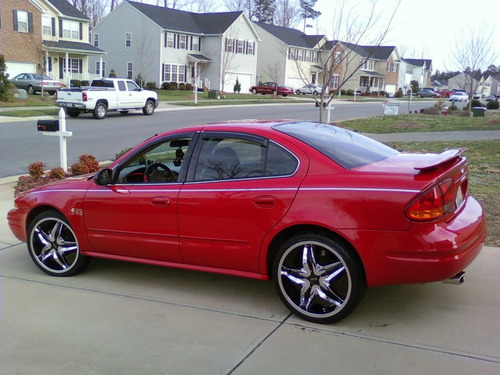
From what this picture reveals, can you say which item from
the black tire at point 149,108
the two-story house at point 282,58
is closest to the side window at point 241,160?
the black tire at point 149,108

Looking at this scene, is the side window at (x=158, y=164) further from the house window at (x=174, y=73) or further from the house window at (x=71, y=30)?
the house window at (x=174, y=73)

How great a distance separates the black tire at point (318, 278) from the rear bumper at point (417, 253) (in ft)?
0.46

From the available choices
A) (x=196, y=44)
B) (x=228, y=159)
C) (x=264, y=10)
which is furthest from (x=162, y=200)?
(x=264, y=10)

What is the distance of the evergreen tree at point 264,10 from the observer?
279 ft

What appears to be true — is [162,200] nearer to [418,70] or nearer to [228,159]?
[228,159]

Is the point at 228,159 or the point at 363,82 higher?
the point at 363,82

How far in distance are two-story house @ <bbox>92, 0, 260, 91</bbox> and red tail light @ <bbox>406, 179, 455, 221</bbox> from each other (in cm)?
4679

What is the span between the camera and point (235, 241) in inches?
167

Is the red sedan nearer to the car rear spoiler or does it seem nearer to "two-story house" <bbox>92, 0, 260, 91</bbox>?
the car rear spoiler

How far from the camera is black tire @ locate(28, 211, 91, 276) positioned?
514 centimetres

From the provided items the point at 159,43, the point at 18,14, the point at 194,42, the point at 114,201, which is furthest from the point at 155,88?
the point at 114,201

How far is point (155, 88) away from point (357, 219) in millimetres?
48126

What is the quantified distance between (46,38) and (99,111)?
79.8 feet

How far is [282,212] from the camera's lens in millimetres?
4031
